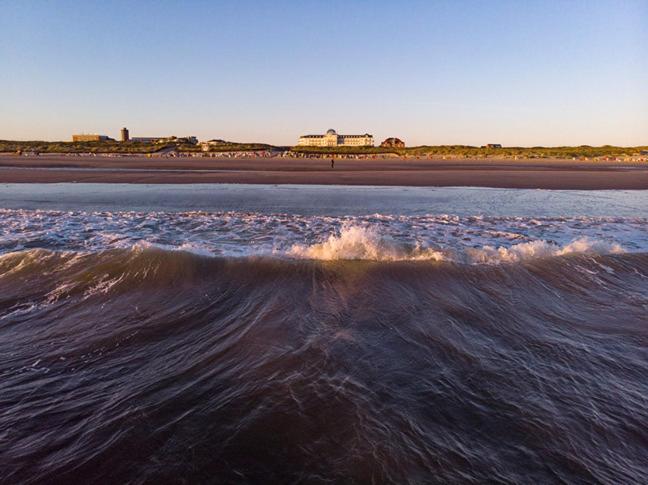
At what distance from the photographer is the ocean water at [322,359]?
2.46 m

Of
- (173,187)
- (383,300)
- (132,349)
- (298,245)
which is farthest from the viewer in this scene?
(173,187)

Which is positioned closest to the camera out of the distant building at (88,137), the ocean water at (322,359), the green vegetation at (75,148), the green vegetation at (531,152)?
the ocean water at (322,359)

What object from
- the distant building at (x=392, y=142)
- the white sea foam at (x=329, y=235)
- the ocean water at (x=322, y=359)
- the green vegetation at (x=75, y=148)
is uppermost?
the distant building at (x=392, y=142)

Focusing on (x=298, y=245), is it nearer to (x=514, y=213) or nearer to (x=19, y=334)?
(x=19, y=334)

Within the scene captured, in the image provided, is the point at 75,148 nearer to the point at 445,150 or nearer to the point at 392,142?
the point at 445,150

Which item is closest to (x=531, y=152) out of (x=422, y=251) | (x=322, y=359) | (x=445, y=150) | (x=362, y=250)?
(x=445, y=150)

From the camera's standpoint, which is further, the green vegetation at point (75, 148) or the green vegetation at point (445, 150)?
the green vegetation at point (75, 148)

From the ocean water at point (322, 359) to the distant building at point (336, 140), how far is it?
486 feet

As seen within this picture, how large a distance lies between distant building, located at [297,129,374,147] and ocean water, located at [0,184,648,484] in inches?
5827

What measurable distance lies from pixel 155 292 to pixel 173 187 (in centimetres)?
1516

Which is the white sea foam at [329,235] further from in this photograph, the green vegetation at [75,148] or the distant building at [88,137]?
the distant building at [88,137]

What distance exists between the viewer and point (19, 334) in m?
4.19

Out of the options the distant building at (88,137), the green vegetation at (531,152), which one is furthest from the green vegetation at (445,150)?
the distant building at (88,137)

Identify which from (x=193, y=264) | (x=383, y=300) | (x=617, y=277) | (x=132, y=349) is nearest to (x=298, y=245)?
(x=193, y=264)
